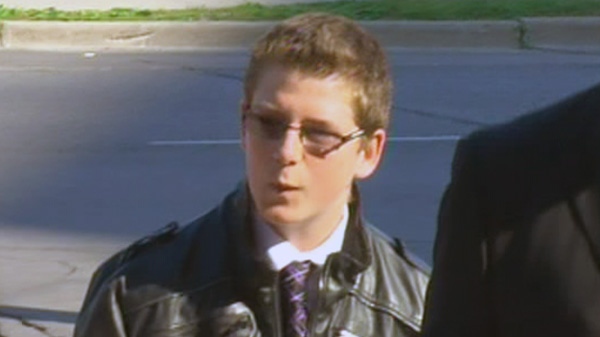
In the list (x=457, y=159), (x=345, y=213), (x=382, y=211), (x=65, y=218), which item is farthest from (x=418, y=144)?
(x=457, y=159)

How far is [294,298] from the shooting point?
2.53m

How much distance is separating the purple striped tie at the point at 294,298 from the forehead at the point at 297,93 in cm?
24

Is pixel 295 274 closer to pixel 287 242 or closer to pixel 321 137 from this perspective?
pixel 287 242

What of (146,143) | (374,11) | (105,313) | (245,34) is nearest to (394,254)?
(105,313)

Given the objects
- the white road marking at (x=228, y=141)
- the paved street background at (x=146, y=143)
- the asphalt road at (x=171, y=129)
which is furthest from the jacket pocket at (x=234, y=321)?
the white road marking at (x=228, y=141)

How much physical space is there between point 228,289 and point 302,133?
0.27 m

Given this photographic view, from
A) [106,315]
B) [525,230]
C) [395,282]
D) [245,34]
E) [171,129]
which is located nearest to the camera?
[525,230]

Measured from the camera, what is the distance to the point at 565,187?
64.7 inches

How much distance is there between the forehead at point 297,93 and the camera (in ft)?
8.27

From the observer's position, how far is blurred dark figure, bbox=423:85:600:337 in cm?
160

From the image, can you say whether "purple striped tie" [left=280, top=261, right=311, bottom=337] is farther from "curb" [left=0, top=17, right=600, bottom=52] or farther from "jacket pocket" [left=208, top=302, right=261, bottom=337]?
"curb" [left=0, top=17, right=600, bottom=52]

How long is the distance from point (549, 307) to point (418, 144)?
29.7ft

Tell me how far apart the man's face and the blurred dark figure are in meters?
0.79

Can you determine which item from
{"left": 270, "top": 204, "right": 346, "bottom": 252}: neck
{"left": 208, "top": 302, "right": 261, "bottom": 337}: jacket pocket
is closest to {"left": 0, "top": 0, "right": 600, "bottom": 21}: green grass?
{"left": 270, "top": 204, "right": 346, "bottom": 252}: neck
